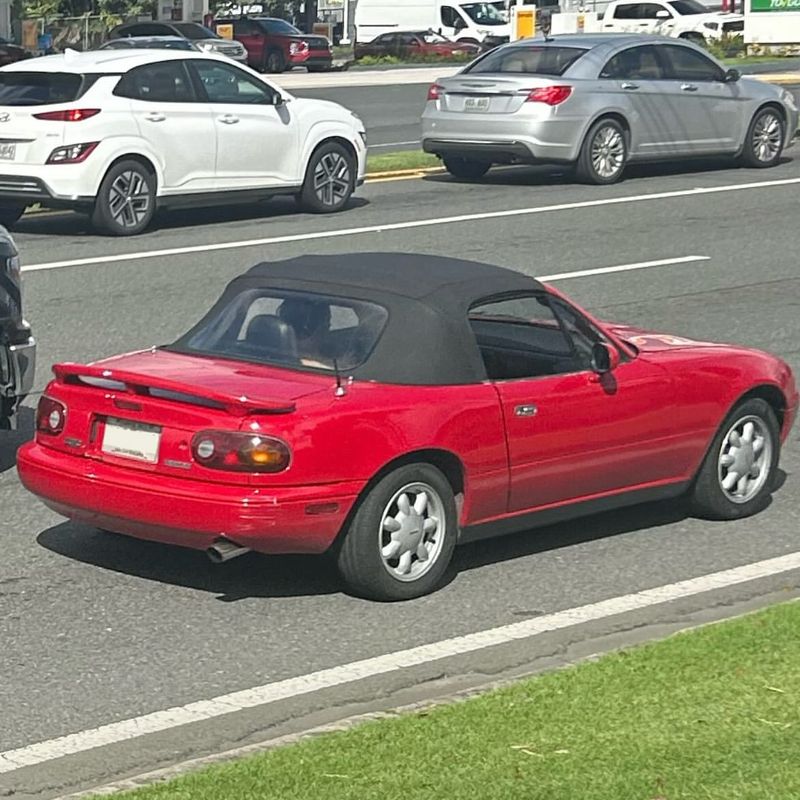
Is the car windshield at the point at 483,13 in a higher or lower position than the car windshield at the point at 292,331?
higher

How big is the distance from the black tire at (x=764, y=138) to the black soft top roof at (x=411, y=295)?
16540 millimetres

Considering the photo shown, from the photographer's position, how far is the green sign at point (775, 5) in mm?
51656

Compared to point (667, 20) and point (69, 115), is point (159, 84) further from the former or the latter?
point (667, 20)

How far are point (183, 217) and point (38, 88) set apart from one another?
2.36 meters

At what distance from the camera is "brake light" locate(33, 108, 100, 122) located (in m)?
18.0

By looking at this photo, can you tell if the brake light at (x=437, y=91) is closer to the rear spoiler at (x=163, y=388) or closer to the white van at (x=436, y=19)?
the rear spoiler at (x=163, y=388)

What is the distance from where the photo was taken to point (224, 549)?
7.47m

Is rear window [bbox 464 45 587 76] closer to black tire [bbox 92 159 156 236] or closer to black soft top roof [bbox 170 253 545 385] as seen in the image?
black tire [bbox 92 159 156 236]

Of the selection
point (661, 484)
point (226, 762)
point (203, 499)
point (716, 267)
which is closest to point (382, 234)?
point (716, 267)

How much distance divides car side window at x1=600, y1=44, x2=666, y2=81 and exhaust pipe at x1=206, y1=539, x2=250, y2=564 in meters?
16.0

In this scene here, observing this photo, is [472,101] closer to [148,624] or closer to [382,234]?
[382,234]

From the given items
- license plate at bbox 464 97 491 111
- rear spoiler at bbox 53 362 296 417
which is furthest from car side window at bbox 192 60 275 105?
rear spoiler at bbox 53 362 296 417

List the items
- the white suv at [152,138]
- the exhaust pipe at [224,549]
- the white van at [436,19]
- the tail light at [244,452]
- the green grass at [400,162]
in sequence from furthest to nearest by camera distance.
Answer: the white van at [436,19], the green grass at [400,162], the white suv at [152,138], the exhaust pipe at [224,549], the tail light at [244,452]

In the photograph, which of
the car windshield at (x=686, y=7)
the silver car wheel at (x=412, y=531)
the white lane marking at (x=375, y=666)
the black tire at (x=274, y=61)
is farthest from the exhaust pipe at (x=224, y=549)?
the car windshield at (x=686, y=7)
